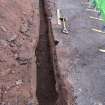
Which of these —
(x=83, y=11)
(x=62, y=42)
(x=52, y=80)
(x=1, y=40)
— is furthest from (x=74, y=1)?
(x=1, y=40)

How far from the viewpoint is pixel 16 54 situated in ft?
14.4

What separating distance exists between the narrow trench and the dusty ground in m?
0.86

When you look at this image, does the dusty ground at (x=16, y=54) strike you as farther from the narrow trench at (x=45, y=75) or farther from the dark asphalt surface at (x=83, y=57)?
the dark asphalt surface at (x=83, y=57)

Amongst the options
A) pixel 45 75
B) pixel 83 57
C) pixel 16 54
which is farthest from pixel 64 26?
pixel 16 54

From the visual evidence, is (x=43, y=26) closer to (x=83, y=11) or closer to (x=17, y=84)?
(x=17, y=84)

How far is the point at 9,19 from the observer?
199 inches

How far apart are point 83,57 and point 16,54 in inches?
180

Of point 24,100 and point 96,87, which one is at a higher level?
point 24,100

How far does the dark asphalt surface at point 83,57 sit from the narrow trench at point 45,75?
669 mm

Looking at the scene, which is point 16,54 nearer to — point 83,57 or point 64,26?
point 83,57

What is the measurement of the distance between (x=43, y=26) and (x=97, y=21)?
13.5 ft

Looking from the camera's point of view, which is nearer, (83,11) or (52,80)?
(52,80)

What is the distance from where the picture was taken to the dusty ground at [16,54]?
373cm

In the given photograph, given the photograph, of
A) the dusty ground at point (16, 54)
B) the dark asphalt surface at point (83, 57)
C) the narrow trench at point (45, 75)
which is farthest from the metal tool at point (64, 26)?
the dusty ground at point (16, 54)
